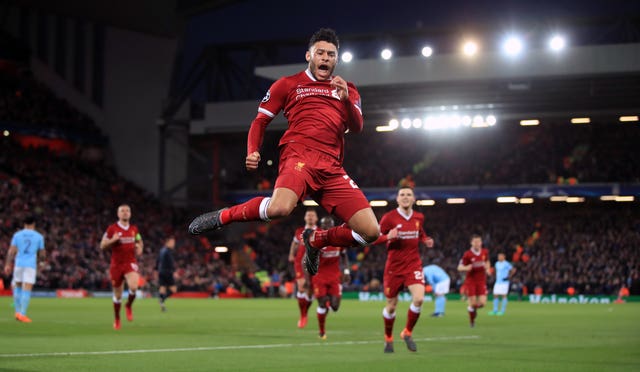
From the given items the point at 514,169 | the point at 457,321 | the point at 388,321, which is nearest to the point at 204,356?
the point at 388,321

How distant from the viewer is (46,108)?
188 ft

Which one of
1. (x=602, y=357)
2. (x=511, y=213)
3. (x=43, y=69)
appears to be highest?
(x=43, y=69)

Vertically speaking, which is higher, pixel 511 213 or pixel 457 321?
pixel 511 213

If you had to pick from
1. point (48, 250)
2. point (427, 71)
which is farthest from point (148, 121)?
point (427, 71)

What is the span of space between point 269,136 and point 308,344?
4431 cm

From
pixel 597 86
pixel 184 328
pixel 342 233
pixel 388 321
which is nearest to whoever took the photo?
pixel 342 233

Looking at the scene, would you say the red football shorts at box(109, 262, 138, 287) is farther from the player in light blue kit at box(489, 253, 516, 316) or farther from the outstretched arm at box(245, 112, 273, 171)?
the player in light blue kit at box(489, 253, 516, 316)

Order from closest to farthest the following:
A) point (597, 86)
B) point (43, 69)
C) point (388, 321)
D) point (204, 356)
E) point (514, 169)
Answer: point (204, 356)
point (388, 321)
point (597, 86)
point (514, 169)
point (43, 69)

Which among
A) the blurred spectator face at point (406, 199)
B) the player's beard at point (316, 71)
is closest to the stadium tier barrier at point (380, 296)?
the blurred spectator face at point (406, 199)

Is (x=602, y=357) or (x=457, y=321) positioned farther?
(x=457, y=321)

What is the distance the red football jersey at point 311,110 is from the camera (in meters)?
9.78

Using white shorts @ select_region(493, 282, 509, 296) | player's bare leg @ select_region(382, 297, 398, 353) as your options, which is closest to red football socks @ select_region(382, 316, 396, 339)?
player's bare leg @ select_region(382, 297, 398, 353)

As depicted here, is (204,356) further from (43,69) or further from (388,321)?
(43,69)

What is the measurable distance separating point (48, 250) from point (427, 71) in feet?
66.5
